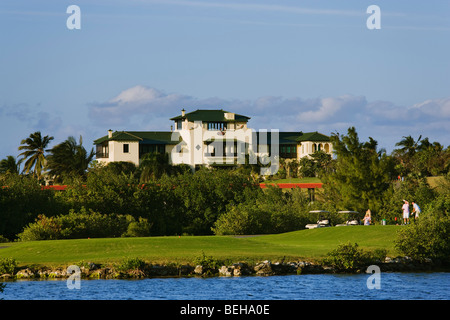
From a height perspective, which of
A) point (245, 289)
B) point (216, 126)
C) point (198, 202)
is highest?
point (216, 126)

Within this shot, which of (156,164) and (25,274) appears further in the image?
(156,164)

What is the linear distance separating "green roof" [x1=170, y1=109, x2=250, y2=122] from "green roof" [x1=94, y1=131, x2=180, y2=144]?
4260mm

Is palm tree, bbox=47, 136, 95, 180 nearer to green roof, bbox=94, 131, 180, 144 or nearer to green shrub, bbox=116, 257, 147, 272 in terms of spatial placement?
green roof, bbox=94, 131, 180, 144

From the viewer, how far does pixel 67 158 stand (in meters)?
110

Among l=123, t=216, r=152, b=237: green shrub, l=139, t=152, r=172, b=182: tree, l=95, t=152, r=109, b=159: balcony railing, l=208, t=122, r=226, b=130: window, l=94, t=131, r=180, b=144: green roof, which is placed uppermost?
l=208, t=122, r=226, b=130: window

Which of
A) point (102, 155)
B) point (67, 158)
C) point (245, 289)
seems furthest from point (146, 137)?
point (245, 289)

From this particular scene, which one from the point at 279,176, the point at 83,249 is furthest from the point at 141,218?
the point at 279,176

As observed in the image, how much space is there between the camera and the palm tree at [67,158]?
108 metres

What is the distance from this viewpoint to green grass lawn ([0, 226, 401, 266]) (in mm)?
37812

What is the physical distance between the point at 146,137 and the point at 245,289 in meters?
122

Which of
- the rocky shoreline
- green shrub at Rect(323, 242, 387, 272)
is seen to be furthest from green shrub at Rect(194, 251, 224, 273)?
green shrub at Rect(323, 242, 387, 272)

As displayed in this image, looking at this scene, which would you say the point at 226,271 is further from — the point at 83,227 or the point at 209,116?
the point at 209,116
